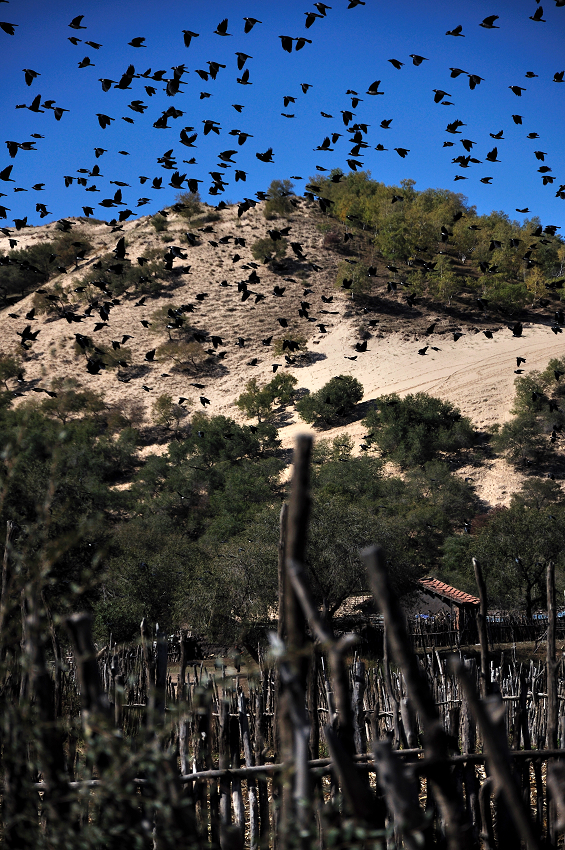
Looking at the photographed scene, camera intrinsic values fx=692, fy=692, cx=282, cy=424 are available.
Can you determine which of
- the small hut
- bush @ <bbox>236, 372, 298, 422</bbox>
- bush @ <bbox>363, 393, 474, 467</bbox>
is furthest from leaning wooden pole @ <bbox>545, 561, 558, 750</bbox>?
bush @ <bbox>236, 372, 298, 422</bbox>

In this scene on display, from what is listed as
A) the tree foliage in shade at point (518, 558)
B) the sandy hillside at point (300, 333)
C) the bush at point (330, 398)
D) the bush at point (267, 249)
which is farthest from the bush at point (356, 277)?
the tree foliage in shade at point (518, 558)

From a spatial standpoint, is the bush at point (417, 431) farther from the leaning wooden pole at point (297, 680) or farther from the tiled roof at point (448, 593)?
the leaning wooden pole at point (297, 680)

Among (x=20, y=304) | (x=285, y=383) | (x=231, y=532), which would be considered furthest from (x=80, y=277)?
(x=231, y=532)

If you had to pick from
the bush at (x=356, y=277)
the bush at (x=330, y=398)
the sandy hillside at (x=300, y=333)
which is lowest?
the bush at (x=330, y=398)

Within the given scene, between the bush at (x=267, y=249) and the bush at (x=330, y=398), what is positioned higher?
the bush at (x=267, y=249)

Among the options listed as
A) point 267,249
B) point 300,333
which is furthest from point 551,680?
point 267,249

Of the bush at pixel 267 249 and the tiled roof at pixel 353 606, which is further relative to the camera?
the bush at pixel 267 249

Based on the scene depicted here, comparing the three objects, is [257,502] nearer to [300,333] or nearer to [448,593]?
[448,593]
